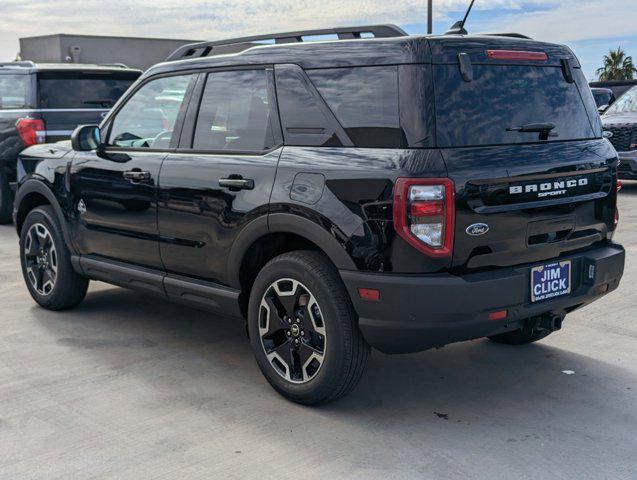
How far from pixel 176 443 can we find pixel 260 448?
391 mm

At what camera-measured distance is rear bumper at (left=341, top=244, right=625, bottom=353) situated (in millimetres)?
3750

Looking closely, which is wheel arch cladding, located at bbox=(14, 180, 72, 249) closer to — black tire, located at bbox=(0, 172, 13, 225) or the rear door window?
the rear door window

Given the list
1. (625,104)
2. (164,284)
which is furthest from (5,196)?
(625,104)

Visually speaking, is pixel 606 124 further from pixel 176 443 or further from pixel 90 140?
pixel 176 443

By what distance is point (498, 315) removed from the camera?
12.8 feet

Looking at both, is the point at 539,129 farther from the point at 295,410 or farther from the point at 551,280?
the point at 295,410

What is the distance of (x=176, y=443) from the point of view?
12.6ft

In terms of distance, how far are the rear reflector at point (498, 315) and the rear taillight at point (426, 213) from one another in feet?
1.28

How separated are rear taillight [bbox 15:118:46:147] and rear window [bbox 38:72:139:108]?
0.21 m

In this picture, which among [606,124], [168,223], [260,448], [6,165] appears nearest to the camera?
[260,448]

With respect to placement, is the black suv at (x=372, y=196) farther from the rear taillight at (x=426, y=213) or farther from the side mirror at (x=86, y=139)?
the side mirror at (x=86, y=139)

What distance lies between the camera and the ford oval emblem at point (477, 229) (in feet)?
12.4

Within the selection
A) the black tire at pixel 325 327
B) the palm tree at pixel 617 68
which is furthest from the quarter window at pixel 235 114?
the palm tree at pixel 617 68

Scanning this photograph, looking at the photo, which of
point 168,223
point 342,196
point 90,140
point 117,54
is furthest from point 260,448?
point 117,54
